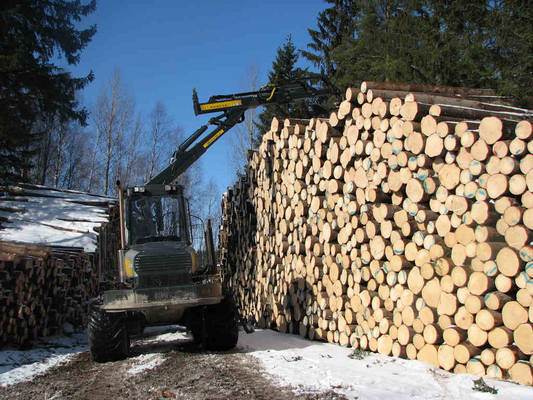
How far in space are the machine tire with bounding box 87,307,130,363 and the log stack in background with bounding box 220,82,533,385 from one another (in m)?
3.04

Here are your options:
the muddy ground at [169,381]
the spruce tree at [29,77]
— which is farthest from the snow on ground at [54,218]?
the muddy ground at [169,381]

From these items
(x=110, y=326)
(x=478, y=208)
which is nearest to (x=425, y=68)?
(x=478, y=208)

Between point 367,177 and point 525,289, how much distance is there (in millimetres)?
2767

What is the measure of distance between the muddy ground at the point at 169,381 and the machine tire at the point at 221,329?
21 cm

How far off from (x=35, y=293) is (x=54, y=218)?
7.64 meters

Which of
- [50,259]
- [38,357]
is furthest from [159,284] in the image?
→ [50,259]

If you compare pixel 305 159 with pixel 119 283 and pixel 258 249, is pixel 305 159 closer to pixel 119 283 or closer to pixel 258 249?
pixel 258 249

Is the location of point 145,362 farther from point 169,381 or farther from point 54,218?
point 54,218

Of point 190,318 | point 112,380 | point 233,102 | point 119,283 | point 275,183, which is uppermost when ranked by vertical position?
point 233,102

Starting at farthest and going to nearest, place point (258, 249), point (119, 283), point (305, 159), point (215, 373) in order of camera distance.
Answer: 1. point (258, 249)
2. point (305, 159)
3. point (119, 283)
4. point (215, 373)

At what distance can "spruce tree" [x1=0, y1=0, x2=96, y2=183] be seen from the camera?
12.9 metres

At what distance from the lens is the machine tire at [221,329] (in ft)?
23.4

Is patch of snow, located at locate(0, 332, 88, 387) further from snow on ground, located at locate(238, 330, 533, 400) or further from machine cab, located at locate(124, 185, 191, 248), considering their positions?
snow on ground, located at locate(238, 330, 533, 400)

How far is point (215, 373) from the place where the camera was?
215 inches
